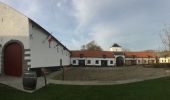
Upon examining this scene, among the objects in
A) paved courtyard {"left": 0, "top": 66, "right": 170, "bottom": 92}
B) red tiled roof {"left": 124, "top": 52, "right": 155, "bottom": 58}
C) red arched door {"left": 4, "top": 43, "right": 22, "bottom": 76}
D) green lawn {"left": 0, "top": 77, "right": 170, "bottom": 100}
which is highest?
red tiled roof {"left": 124, "top": 52, "right": 155, "bottom": 58}

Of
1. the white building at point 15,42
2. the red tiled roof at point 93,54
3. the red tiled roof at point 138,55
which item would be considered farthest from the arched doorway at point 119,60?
the white building at point 15,42

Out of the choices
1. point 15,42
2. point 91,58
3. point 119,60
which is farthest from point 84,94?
point 119,60

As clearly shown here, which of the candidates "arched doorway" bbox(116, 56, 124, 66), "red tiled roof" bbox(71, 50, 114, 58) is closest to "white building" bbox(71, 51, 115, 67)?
"red tiled roof" bbox(71, 50, 114, 58)

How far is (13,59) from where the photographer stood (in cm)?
2645

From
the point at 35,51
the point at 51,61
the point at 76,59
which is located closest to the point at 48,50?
the point at 51,61

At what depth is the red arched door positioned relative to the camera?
2625cm

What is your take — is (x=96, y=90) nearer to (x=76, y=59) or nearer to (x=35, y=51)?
(x=35, y=51)

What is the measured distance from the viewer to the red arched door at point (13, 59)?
86.1 ft

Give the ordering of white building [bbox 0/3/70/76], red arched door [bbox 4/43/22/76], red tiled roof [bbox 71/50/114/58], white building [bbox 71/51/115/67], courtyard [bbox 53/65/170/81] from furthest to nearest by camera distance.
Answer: red tiled roof [bbox 71/50/114/58] < white building [bbox 71/51/115/67] < courtyard [bbox 53/65/170/81] < red arched door [bbox 4/43/22/76] < white building [bbox 0/3/70/76]

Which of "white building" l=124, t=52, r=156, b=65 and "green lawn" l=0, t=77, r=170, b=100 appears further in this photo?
"white building" l=124, t=52, r=156, b=65

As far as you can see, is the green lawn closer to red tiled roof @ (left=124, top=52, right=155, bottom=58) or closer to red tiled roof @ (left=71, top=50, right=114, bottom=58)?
red tiled roof @ (left=71, top=50, right=114, bottom=58)

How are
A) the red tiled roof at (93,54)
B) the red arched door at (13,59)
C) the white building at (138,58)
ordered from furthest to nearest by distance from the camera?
the white building at (138,58)
the red tiled roof at (93,54)
the red arched door at (13,59)

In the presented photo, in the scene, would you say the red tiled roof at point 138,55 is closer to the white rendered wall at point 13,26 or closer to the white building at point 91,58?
the white building at point 91,58

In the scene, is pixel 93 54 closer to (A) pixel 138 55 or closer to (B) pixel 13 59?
(A) pixel 138 55
